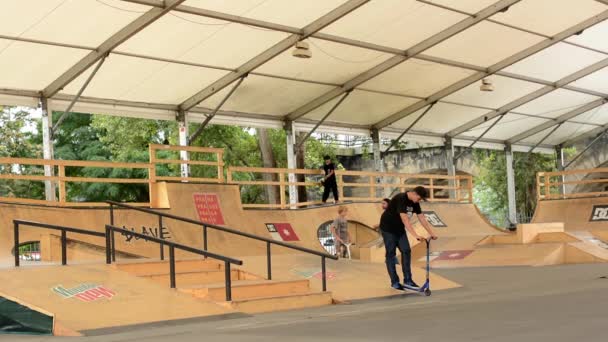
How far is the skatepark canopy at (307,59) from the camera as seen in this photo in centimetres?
1758

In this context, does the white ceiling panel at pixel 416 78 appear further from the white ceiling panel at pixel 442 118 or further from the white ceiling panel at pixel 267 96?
the white ceiling panel at pixel 442 118

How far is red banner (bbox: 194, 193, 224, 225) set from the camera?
1791cm

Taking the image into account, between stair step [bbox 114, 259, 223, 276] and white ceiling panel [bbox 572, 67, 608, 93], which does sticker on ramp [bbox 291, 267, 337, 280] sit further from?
white ceiling panel [bbox 572, 67, 608, 93]

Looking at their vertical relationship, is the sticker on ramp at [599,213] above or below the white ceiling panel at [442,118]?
below

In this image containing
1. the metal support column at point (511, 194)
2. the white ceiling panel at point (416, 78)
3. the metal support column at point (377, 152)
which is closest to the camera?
the white ceiling panel at point (416, 78)

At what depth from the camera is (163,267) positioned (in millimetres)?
11297

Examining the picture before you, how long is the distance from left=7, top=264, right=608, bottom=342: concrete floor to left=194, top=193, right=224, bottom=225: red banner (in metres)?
7.62

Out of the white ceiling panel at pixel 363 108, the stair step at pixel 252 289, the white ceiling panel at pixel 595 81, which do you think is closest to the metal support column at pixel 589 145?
the white ceiling panel at pixel 595 81

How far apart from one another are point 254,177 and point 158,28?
58.0 ft

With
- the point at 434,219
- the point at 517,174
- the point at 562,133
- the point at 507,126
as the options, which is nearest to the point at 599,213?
the point at 434,219

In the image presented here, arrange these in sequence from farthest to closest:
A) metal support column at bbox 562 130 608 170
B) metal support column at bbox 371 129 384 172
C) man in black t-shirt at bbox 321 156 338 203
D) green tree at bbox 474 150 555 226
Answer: green tree at bbox 474 150 555 226, metal support column at bbox 562 130 608 170, metal support column at bbox 371 129 384 172, man in black t-shirt at bbox 321 156 338 203

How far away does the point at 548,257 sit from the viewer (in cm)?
1792

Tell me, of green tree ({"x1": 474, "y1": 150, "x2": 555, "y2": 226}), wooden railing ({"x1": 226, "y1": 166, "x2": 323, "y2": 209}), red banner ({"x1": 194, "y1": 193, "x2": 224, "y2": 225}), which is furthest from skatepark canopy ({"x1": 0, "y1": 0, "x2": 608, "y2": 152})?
green tree ({"x1": 474, "y1": 150, "x2": 555, "y2": 226})

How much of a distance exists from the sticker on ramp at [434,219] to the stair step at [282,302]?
14625mm
